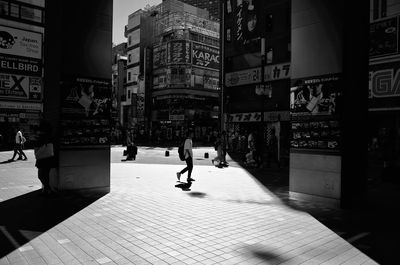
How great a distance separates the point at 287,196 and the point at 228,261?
5174mm

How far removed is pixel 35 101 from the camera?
37062 mm

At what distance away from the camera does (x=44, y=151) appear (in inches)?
318

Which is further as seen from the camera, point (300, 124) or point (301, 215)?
point (300, 124)

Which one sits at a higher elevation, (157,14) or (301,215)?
(157,14)

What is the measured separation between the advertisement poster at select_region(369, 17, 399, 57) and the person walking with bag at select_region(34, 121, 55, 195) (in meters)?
22.3

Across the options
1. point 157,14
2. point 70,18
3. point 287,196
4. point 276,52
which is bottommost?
point 287,196

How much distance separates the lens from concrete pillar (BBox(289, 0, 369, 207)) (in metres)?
7.53

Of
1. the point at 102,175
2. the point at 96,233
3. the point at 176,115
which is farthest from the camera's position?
the point at 176,115

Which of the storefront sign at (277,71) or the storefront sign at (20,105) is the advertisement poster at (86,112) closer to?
the storefront sign at (277,71)

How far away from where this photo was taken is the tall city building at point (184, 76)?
52.7 metres

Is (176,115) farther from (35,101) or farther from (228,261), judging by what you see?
(228,261)

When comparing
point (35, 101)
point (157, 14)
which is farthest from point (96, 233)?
point (157, 14)

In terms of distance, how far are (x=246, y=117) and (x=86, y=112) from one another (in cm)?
2892

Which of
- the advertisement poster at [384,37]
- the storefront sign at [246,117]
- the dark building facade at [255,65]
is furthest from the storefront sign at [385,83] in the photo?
the storefront sign at [246,117]
